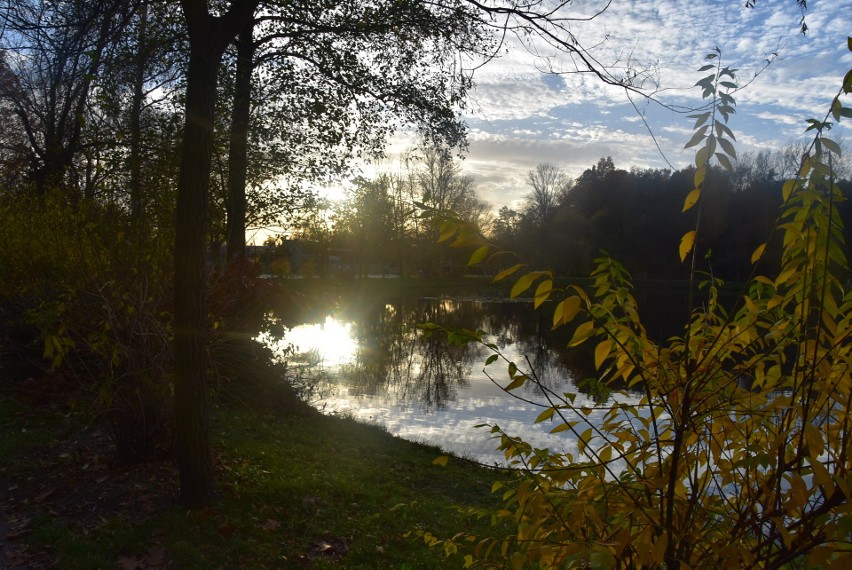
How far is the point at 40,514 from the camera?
191 inches

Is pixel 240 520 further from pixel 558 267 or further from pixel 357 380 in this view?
pixel 558 267

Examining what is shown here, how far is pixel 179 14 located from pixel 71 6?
9.92 ft

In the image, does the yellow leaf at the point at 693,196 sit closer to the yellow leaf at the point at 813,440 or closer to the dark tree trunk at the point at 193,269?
the yellow leaf at the point at 813,440

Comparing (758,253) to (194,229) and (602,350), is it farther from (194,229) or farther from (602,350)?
(194,229)

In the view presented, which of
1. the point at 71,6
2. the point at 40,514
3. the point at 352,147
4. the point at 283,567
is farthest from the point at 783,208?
the point at 352,147

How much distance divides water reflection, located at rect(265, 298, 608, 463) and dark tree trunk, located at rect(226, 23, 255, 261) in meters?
2.78

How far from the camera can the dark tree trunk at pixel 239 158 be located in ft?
33.0

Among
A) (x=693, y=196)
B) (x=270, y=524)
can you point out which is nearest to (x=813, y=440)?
(x=693, y=196)

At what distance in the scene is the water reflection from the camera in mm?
11930

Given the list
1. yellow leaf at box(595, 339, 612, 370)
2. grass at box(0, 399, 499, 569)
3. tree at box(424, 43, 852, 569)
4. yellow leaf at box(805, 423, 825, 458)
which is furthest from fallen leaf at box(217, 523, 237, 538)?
yellow leaf at box(805, 423, 825, 458)

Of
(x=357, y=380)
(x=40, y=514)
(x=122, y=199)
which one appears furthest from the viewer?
(x=357, y=380)

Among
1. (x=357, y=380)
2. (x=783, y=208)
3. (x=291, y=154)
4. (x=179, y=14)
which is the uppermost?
(x=179, y=14)

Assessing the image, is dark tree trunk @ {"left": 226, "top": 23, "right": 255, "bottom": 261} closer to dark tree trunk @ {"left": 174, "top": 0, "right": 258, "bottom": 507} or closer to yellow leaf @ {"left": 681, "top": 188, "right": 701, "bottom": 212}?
dark tree trunk @ {"left": 174, "top": 0, "right": 258, "bottom": 507}

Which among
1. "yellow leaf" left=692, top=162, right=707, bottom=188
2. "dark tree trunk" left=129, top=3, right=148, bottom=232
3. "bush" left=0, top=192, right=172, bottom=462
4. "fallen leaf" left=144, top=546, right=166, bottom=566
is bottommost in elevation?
"fallen leaf" left=144, top=546, right=166, bottom=566
